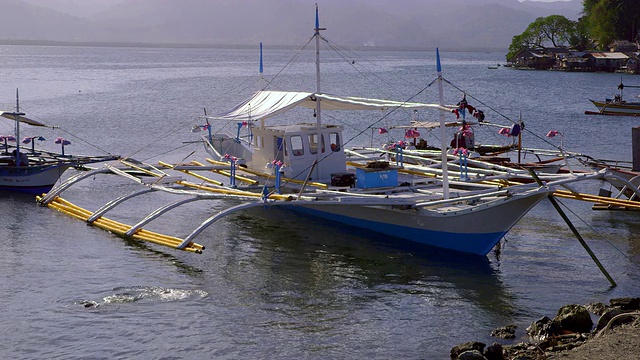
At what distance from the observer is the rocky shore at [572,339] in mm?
18672

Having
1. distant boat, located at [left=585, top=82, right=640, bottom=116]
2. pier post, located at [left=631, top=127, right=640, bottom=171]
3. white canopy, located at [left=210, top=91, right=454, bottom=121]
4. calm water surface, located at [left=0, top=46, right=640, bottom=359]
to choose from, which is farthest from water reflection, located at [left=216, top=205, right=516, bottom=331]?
distant boat, located at [left=585, top=82, right=640, bottom=116]

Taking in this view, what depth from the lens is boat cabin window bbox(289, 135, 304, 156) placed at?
33125 mm

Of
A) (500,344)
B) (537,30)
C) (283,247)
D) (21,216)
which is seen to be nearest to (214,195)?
(283,247)

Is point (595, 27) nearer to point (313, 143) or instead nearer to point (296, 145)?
point (313, 143)

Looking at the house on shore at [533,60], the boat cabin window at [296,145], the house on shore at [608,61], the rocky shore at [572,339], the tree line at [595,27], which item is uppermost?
the tree line at [595,27]

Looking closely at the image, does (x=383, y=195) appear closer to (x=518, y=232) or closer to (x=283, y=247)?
(x=283, y=247)

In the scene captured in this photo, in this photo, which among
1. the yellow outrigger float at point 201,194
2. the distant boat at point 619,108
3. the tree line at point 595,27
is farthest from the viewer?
the tree line at point 595,27

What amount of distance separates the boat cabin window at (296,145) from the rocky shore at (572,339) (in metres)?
14.2


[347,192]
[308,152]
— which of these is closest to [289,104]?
[308,152]

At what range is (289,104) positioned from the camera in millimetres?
32375

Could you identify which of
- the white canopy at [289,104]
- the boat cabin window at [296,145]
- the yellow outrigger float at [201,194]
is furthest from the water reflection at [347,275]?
the white canopy at [289,104]

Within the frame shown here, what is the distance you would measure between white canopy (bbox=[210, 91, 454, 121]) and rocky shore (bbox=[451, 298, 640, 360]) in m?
11.3

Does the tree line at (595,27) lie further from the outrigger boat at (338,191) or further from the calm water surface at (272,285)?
the outrigger boat at (338,191)

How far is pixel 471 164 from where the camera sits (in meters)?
35.9
